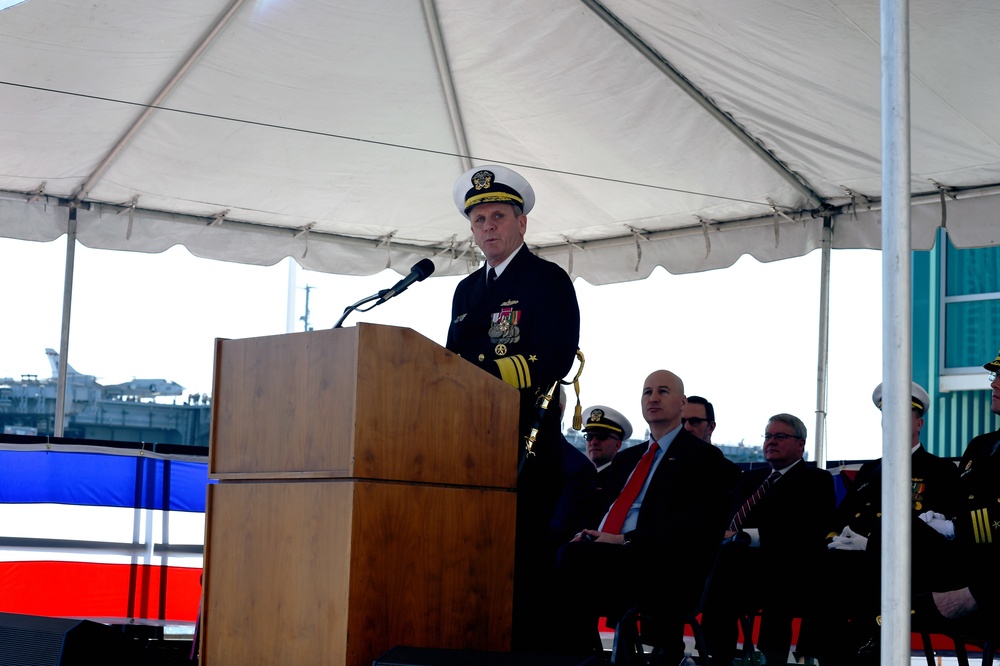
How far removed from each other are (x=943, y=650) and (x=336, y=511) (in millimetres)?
4484

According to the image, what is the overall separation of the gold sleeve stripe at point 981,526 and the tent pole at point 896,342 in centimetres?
194

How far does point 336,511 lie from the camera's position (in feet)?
7.93

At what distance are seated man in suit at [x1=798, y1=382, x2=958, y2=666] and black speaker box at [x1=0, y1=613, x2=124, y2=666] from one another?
9.61ft

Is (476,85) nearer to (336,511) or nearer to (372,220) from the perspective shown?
(372,220)

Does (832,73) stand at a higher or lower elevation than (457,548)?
higher

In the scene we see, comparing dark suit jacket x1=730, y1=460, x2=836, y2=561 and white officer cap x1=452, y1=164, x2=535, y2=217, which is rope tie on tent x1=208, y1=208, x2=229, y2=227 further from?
white officer cap x1=452, y1=164, x2=535, y2=217

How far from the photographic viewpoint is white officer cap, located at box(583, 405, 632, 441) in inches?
258

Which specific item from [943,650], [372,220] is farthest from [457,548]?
[372,220]

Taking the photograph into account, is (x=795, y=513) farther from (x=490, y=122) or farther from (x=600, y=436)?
(x=490, y=122)

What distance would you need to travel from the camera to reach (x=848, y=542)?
4801 mm

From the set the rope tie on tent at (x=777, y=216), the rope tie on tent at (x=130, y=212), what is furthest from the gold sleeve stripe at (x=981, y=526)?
the rope tie on tent at (x=130, y=212)

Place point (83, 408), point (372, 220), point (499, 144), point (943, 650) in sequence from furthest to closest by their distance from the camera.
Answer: point (83, 408) < point (372, 220) < point (499, 144) < point (943, 650)

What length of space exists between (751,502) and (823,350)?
137 cm

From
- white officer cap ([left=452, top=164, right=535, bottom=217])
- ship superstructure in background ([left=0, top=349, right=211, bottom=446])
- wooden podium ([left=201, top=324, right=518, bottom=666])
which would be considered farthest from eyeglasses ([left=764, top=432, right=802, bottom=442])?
ship superstructure in background ([left=0, top=349, right=211, bottom=446])
